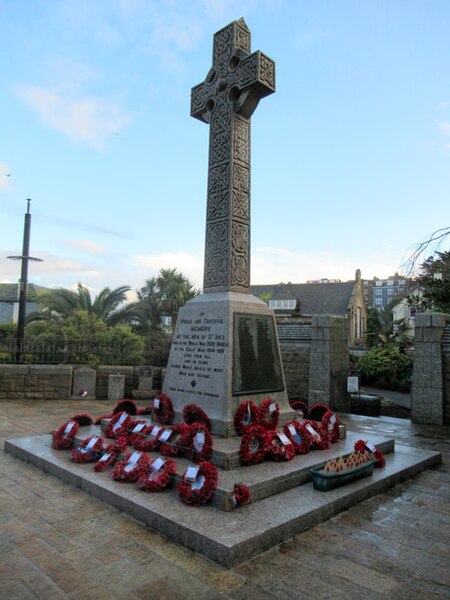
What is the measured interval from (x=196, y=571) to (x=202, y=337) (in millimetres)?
3110

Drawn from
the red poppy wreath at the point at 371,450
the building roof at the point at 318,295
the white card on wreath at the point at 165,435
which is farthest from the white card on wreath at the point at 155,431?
the building roof at the point at 318,295

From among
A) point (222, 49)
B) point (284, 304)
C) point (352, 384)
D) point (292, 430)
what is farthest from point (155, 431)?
point (284, 304)

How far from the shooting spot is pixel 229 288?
18.5ft

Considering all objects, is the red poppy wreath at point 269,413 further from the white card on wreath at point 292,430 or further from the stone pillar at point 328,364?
the stone pillar at point 328,364

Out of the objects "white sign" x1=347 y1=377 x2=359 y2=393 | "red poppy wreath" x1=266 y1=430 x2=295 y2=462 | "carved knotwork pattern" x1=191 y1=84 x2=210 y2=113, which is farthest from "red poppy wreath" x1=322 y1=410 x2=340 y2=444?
"carved knotwork pattern" x1=191 y1=84 x2=210 y2=113

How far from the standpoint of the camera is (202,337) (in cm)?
559

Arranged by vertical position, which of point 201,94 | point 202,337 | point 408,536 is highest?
point 201,94

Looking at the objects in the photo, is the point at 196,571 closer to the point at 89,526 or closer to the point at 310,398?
the point at 89,526

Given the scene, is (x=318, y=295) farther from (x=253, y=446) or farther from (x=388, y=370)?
(x=253, y=446)

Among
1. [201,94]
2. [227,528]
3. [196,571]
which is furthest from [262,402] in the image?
[201,94]

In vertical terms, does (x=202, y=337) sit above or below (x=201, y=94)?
below

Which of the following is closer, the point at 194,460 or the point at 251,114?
the point at 194,460

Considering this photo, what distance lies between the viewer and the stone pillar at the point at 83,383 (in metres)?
10.7

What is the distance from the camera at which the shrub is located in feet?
51.9
